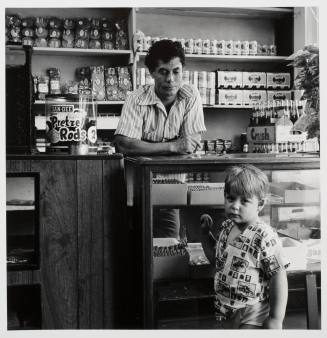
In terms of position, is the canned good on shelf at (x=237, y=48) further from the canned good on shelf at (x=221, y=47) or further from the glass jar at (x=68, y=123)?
the glass jar at (x=68, y=123)

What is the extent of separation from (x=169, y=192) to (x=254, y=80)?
2.20 meters

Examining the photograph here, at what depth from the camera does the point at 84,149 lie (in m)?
1.33

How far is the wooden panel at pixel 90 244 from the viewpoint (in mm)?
1315

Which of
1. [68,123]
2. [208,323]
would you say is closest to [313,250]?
[208,323]

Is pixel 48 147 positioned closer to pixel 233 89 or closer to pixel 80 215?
pixel 80 215

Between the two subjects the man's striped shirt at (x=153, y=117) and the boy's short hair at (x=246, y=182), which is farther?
the man's striped shirt at (x=153, y=117)

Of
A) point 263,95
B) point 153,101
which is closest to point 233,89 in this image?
point 263,95

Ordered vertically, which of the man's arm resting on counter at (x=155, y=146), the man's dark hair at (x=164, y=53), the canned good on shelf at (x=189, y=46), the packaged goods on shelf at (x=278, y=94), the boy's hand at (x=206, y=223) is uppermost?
the canned good on shelf at (x=189, y=46)

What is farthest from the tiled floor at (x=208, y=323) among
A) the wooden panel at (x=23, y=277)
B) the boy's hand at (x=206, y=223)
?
the wooden panel at (x=23, y=277)

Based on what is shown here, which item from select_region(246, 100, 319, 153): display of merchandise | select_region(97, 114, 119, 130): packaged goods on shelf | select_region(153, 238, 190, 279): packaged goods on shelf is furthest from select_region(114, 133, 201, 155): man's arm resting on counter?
select_region(97, 114, 119, 130): packaged goods on shelf

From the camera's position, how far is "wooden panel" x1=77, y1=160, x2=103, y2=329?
1.32 metres

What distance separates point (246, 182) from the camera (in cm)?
132

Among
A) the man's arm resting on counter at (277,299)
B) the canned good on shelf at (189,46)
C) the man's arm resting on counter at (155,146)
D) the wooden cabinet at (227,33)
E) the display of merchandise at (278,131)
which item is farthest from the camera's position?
the wooden cabinet at (227,33)

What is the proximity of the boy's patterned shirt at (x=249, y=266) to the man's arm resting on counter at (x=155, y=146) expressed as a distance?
0.68m
